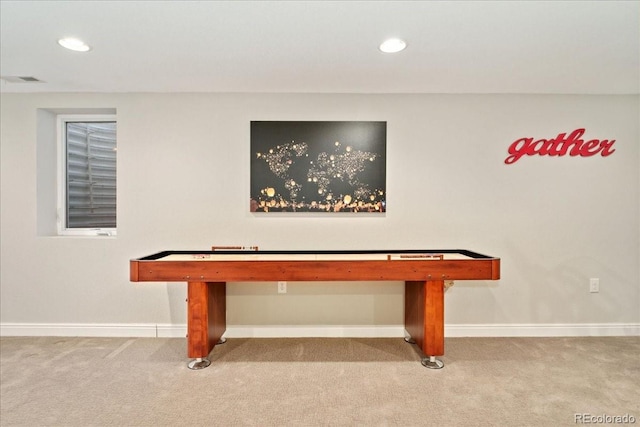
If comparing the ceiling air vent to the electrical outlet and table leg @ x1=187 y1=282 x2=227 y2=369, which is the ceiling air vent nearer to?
table leg @ x1=187 y1=282 x2=227 y2=369

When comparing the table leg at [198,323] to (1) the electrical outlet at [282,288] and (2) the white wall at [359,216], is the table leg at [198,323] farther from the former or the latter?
(1) the electrical outlet at [282,288]

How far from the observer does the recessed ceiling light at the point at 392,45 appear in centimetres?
212

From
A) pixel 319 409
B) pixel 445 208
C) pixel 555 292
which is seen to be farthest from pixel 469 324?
pixel 319 409

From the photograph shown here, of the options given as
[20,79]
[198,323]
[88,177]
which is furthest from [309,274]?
[20,79]

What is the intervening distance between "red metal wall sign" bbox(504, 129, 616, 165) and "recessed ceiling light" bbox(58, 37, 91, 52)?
337 centimetres

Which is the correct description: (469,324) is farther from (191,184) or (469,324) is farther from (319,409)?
(191,184)

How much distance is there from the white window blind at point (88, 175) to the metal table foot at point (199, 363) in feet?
5.53

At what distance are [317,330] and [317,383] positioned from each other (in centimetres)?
82

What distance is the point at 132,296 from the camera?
3.09 m

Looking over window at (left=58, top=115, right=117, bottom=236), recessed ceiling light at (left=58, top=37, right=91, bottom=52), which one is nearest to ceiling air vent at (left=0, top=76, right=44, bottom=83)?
window at (left=58, top=115, right=117, bottom=236)

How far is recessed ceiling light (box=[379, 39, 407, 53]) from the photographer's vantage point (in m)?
2.12

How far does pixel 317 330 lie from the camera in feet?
10.0

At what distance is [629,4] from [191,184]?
3.17 m

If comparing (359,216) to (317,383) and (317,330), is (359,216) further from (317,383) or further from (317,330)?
(317,383)
